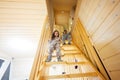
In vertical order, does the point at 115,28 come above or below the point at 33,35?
below

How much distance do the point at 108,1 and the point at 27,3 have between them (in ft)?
5.13

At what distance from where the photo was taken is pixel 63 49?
3.30 metres

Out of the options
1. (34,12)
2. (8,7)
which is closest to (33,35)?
(34,12)

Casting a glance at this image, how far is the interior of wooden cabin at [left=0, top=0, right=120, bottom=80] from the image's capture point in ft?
4.70

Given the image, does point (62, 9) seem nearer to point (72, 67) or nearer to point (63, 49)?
point (63, 49)

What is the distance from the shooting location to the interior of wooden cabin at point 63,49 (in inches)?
56.4

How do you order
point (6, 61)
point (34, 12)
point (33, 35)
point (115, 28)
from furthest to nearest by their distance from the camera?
point (6, 61)
point (33, 35)
point (34, 12)
point (115, 28)

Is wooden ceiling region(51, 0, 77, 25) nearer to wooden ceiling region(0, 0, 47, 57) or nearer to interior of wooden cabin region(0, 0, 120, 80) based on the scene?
interior of wooden cabin region(0, 0, 120, 80)

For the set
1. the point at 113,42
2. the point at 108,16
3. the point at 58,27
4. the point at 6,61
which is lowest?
the point at 113,42

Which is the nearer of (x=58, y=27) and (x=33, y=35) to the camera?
(x=33, y=35)

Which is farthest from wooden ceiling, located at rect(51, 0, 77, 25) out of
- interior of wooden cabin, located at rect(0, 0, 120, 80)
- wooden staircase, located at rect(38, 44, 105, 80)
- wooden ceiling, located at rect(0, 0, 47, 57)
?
wooden staircase, located at rect(38, 44, 105, 80)

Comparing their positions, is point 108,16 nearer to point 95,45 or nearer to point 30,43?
point 95,45

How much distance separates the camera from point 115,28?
3.98ft

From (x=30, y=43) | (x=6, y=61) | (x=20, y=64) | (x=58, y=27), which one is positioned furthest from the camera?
(x=58, y=27)
